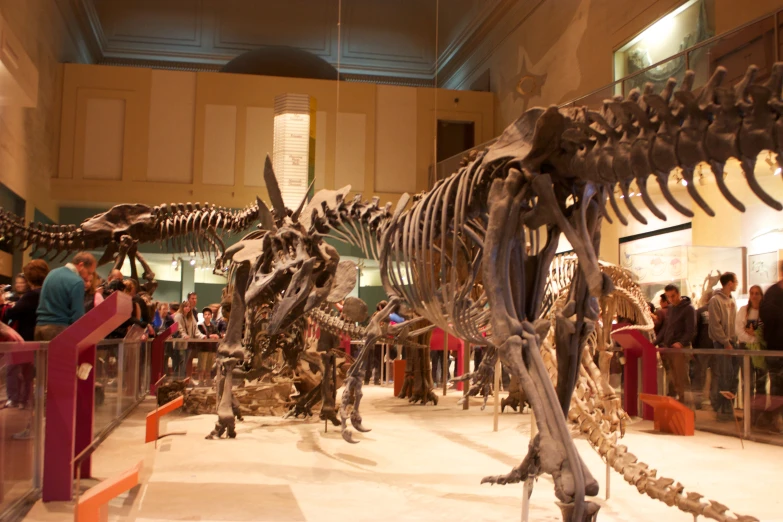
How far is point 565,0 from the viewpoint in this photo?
13.6 metres

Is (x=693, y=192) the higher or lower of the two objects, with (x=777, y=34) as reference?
lower

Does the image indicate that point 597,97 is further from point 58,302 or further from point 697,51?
point 58,302

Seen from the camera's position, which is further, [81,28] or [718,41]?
[81,28]

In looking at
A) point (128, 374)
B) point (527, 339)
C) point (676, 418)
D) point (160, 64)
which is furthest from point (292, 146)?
point (527, 339)

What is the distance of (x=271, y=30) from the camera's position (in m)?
18.2

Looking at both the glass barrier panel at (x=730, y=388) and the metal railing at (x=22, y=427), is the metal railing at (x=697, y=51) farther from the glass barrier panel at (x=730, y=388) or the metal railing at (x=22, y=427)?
the metal railing at (x=22, y=427)

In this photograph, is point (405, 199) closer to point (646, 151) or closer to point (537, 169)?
point (537, 169)

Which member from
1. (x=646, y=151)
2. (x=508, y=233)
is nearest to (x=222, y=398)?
(x=508, y=233)

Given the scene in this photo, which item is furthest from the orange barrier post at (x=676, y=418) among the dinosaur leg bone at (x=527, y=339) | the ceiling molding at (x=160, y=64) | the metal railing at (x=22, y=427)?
the ceiling molding at (x=160, y=64)

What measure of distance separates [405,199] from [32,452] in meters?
3.09

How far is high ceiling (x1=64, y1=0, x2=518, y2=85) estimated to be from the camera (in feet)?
58.3

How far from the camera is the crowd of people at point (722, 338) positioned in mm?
7211

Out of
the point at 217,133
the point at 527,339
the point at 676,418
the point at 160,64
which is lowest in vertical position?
the point at 676,418

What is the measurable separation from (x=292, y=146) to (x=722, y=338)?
765cm
